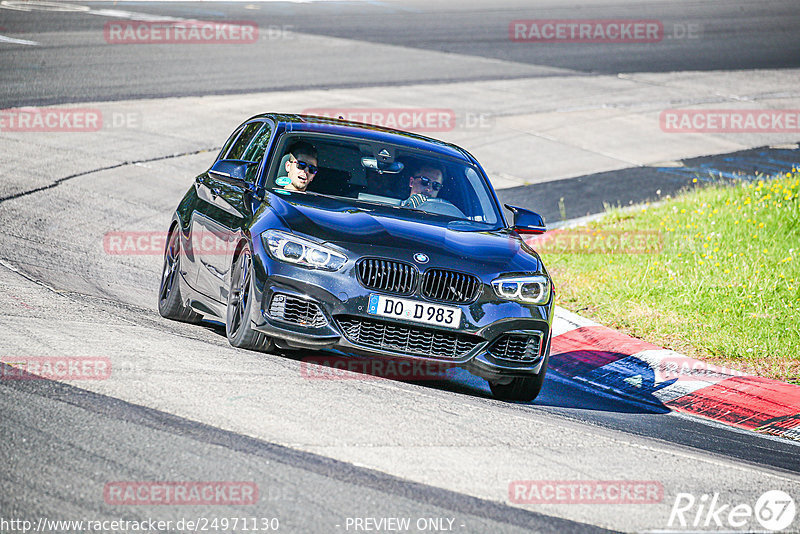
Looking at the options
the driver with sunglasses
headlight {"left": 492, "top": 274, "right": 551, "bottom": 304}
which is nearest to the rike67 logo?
headlight {"left": 492, "top": 274, "right": 551, "bottom": 304}

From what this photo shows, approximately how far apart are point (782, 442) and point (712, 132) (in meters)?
15.4

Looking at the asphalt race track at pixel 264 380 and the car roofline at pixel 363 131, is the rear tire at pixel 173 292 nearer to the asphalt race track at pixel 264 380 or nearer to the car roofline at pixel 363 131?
the asphalt race track at pixel 264 380

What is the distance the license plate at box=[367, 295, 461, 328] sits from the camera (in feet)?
22.3

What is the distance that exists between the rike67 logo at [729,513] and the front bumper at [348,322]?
6.30 ft

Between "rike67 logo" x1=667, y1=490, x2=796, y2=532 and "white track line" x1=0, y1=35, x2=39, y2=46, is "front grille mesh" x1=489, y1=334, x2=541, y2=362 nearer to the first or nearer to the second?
"rike67 logo" x1=667, y1=490, x2=796, y2=532

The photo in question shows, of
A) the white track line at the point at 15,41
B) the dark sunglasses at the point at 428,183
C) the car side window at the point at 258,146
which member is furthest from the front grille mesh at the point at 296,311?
the white track line at the point at 15,41

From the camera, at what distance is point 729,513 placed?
5.21m

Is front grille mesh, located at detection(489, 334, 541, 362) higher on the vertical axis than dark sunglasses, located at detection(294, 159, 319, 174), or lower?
lower

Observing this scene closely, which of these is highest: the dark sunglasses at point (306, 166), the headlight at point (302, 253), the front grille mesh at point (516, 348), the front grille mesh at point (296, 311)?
the dark sunglasses at point (306, 166)

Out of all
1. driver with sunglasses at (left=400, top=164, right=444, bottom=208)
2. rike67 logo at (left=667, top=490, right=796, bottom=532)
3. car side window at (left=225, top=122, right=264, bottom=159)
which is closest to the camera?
rike67 logo at (left=667, top=490, right=796, bottom=532)

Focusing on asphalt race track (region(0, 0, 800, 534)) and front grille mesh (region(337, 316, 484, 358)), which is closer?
asphalt race track (region(0, 0, 800, 534))

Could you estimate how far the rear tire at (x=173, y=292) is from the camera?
347 inches

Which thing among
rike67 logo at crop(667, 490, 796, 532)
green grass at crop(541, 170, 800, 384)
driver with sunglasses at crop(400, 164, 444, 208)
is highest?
driver with sunglasses at crop(400, 164, 444, 208)

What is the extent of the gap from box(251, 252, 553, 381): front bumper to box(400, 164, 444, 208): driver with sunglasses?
1.29m
